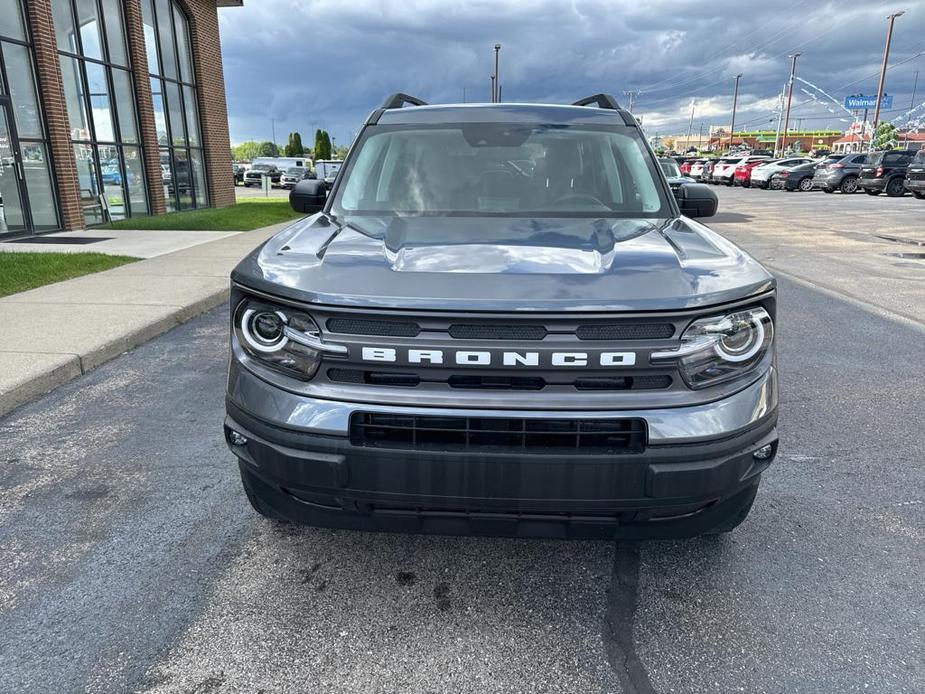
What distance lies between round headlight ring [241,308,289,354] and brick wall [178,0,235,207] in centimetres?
2056

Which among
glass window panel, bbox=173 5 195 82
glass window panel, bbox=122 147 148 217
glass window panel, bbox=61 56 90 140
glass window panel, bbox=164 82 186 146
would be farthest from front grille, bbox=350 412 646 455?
glass window panel, bbox=173 5 195 82

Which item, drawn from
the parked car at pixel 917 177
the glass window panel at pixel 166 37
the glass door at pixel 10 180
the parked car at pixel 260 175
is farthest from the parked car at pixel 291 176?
the parked car at pixel 917 177

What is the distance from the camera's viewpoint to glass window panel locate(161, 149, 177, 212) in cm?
1830

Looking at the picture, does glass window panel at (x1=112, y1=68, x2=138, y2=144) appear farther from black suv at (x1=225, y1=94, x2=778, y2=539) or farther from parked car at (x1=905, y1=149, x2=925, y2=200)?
parked car at (x1=905, y1=149, x2=925, y2=200)

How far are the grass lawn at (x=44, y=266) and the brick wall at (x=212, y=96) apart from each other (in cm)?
1167

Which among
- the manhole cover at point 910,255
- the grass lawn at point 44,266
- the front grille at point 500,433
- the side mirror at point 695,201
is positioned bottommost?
the manhole cover at point 910,255

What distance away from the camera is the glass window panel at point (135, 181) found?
16.7 m

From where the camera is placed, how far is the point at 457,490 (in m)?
2.06

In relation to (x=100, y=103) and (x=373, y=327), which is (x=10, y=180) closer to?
(x=100, y=103)

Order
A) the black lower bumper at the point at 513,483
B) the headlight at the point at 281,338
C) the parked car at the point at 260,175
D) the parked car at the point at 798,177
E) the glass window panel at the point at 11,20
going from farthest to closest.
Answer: the parked car at the point at 260,175, the parked car at the point at 798,177, the glass window panel at the point at 11,20, the headlight at the point at 281,338, the black lower bumper at the point at 513,483

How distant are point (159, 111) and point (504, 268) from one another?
1896 centimetres

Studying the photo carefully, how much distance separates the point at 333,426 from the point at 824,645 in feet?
5.99

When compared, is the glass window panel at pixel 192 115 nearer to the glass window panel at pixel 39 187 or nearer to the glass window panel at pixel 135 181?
the glass window panel at pixel 135 181

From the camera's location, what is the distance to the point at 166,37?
1862cm
